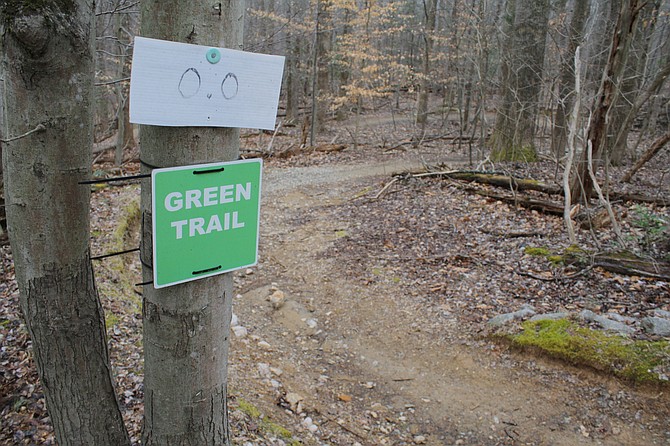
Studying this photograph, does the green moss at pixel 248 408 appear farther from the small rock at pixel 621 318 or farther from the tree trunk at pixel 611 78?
the tree trunk at pixel 611 78

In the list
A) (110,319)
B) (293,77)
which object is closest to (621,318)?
(110,319)

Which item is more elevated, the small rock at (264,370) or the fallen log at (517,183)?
the fallen log at (517,183)

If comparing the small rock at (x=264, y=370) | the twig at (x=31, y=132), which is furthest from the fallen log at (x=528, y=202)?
the twig at (x=31, y=132)

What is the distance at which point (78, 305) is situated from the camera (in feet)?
7.11

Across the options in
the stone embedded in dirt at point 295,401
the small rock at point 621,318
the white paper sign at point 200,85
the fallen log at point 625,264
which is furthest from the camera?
the fallen log at point 625,264

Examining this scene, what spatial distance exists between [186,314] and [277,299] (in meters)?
4.13

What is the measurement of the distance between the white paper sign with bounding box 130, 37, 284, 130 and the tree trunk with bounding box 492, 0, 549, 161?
32.8 ft

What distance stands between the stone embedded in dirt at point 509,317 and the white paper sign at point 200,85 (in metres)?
3.85

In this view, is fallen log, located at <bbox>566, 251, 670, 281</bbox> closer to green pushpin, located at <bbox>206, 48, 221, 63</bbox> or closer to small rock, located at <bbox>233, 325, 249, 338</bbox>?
small rock, located at <bbox>233, 325, 249, 338</bbox>

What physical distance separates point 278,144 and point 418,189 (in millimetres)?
8143

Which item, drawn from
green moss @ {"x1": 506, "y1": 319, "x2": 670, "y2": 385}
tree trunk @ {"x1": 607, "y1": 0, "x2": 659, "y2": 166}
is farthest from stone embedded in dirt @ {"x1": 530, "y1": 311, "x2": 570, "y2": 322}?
tree trunk @ {"x1": 607, "y1": 0, "x2": 659, "y2": 166}

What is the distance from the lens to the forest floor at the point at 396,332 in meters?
3.57

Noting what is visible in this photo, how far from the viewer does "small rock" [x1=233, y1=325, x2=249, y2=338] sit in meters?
4.91

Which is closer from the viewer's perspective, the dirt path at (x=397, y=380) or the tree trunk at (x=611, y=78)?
the dirt path at (x=397, y=380)
